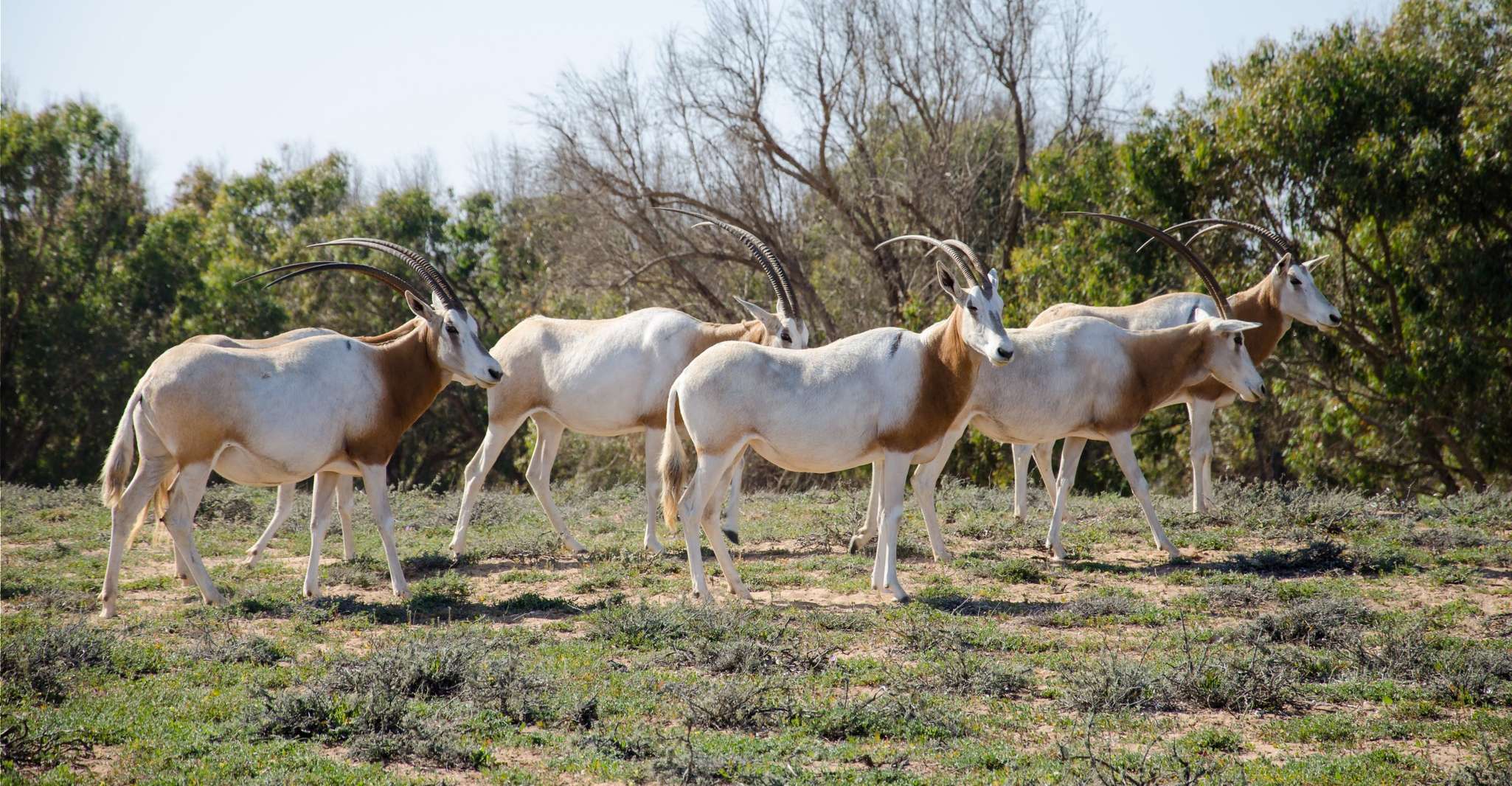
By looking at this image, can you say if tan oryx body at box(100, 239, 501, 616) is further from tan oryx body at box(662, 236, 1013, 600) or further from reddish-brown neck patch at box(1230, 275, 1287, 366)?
reddish-brown neck patch at box(1230, 275, 1287, 366)

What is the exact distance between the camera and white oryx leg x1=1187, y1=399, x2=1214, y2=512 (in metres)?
13.8

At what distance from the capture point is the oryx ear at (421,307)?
10.4m

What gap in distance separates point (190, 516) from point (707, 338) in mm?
5204

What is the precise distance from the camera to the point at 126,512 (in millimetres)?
9352

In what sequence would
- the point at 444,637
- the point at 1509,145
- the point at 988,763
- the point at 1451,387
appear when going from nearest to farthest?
the point at 988,763 → the point at 444,637 → the point at 1509,145 → the point at 1451,387

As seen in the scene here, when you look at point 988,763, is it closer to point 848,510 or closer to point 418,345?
point 418,345

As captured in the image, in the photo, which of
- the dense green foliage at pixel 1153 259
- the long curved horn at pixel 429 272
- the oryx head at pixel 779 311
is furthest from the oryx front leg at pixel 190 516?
the dense green foliage at pixel 1153 259

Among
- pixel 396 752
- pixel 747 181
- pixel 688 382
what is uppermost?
pixel 747 181

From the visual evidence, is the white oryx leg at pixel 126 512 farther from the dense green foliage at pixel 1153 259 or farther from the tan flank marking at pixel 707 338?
the dense green foliage at pixel 1153 259

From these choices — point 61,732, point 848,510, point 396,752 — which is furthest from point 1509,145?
point 61,732

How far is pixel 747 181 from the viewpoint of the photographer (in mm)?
27859

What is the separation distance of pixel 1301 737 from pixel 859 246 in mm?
22247

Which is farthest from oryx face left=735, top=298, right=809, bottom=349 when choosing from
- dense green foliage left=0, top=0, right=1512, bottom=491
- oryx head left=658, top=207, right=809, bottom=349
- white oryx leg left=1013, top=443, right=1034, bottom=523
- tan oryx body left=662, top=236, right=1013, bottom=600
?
dense green foliage left=0, top=0, right=1512, bottom=491

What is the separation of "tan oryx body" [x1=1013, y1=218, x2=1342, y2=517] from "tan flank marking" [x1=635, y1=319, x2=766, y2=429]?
300 cm
